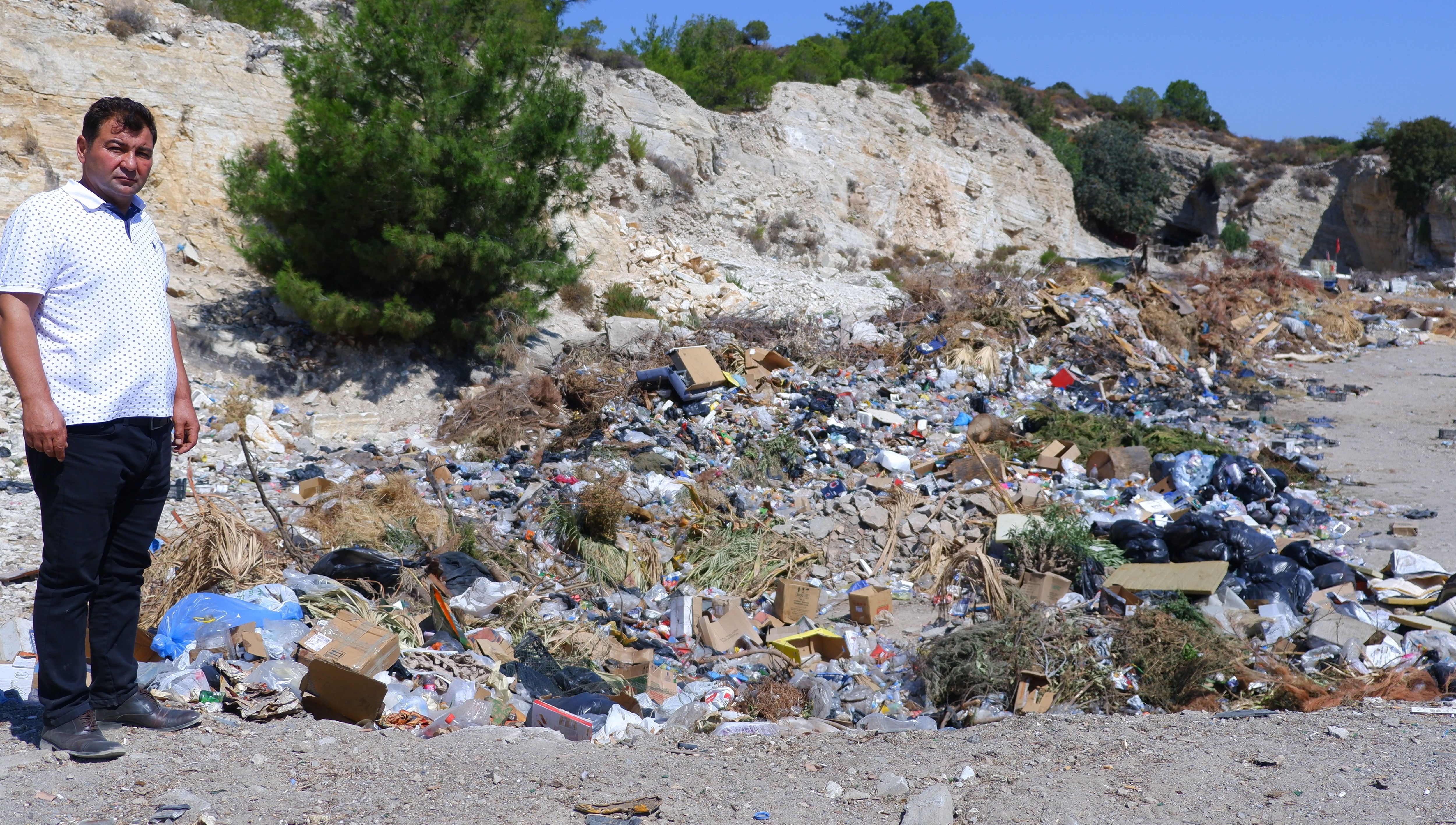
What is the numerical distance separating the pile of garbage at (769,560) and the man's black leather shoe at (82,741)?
21.4 inches

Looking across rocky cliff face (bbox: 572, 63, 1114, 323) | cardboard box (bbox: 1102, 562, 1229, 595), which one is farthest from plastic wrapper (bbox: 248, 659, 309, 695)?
rocky cliff face (bbox: 572, 63, 1114, 323)

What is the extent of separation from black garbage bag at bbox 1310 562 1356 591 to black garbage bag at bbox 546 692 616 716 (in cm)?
388

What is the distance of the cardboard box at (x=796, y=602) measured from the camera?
5.03 m

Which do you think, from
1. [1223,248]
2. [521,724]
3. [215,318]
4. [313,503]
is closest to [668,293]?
[215,318]

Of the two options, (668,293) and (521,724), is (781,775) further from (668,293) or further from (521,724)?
(668,293)

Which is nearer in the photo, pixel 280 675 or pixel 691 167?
pixel 280 675

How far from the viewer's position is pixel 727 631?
4656 mm

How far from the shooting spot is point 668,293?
1306cm

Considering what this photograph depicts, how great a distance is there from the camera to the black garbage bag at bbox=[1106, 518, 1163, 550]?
216 inches

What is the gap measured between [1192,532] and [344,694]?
4628 millimetres

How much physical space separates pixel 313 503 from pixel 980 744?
4281mm

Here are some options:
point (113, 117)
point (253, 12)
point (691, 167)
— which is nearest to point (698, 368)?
point (113, 117)

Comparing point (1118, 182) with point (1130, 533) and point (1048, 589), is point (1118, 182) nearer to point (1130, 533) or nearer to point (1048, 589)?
point (1130, 533)

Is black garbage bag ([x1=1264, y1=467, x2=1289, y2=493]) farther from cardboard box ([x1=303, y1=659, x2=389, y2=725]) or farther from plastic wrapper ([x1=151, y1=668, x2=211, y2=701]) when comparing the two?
plastic wrapper ([x1=151, y1=668, x2=211, y2=701])
